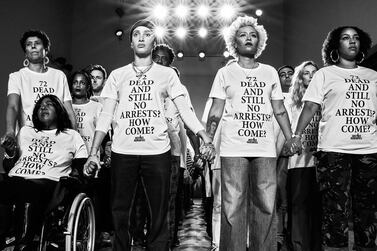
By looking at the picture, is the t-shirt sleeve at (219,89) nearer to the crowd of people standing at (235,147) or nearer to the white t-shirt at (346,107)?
the crowd of people standing at (235,147)

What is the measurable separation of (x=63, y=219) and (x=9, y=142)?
20.4 inches

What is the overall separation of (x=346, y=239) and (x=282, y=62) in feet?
25.0

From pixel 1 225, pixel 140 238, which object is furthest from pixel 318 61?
pixel 1 225

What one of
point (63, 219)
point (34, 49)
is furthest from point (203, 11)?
point (63, 219)

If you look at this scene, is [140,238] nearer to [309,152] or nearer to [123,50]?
[309,152]

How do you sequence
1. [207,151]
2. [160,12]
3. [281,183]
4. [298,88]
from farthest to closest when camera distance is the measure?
1. [160,12]
2. [281,183]
3. [298,88]
4. [207,151]

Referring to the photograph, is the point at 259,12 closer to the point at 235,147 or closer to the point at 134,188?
the point at 235,147

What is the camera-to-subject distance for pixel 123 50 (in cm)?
979

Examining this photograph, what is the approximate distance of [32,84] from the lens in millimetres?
3055

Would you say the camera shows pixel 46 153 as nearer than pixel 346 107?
No

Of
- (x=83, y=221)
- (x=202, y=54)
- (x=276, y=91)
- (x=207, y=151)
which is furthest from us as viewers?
(x=202, y=54)

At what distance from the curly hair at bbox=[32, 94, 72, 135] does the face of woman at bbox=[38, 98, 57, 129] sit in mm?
15

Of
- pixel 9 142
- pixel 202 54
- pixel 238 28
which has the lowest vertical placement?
pixel 9 142

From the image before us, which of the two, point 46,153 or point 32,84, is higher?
point 32,84
